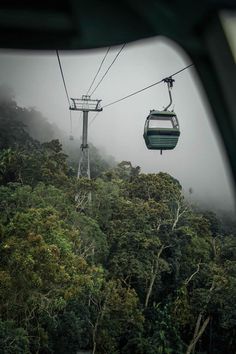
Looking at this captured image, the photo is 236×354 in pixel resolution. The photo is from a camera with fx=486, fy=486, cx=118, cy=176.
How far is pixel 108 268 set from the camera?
71.9ft

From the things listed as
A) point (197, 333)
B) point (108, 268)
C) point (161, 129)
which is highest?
point (161, 129)

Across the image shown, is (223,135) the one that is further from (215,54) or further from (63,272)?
(63,272)

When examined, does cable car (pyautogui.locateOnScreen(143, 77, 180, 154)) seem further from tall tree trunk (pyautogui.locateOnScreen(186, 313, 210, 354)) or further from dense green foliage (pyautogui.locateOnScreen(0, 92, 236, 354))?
tall tree trunk (pyautogui.locateOnScreen(186, 313, 210, 354))

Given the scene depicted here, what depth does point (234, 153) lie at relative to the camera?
0.74 meters

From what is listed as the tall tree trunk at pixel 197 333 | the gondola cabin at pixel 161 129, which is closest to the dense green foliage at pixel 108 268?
the tall tree trunk at pixel 197 333

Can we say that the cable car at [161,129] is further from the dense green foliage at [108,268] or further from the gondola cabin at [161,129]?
the dense green foliage at [108,268]

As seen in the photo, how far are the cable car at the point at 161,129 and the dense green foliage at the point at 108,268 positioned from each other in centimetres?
397

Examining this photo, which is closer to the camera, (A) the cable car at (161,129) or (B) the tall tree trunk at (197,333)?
(A) the cable car at (161,129)

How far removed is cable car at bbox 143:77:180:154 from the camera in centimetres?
1234

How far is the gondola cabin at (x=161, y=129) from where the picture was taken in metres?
12.4

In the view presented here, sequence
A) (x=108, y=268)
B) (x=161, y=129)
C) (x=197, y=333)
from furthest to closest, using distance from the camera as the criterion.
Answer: (x=197, y=333), (x=108, y=268), (x=161, y=129)

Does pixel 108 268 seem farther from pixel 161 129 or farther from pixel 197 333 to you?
pixel 161 129

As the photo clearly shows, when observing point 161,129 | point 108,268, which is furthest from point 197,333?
point 161,129

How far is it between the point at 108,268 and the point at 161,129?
11.0 m
